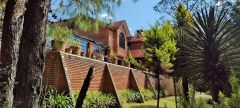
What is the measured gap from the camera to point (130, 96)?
21.0m

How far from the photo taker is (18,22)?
4.34 meters

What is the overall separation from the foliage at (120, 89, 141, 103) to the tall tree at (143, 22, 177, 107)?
4.98 meters

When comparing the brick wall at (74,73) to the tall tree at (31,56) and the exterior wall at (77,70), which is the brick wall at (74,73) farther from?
the tall tree at (31,56)

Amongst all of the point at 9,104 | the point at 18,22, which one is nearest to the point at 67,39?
the point at 18,22

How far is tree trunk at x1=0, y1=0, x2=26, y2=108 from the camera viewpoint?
3.85 metres

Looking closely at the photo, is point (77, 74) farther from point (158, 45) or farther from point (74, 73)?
point (158, 45)

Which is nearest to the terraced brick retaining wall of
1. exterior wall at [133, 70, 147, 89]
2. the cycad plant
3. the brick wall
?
the brick wall

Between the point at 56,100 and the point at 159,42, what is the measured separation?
5.51 metres

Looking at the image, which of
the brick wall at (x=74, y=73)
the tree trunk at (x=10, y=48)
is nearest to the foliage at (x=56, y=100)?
the brick wall at (x=74, y=73)

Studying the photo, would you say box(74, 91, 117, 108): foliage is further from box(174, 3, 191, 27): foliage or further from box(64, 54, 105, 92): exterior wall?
box(174, 3, 191, 27): foliage

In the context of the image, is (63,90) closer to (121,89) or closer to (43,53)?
(121,89)

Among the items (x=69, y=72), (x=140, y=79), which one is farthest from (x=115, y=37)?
(x=69, y=72)

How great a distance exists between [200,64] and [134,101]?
1791 cm

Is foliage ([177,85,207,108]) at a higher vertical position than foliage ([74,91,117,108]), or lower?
higher
